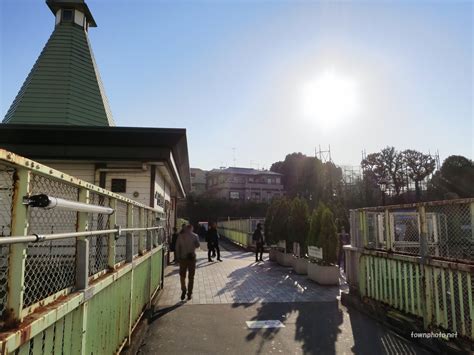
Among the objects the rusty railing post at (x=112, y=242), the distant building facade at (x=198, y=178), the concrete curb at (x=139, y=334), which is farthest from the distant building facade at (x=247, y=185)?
the rusty railing post at (x=112, y=242)

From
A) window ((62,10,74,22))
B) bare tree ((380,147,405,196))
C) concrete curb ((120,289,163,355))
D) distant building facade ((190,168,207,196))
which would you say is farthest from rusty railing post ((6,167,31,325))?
distant building facade ((190,168,207,196))

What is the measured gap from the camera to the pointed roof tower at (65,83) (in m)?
12.3

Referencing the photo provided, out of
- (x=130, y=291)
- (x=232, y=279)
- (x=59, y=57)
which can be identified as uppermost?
(x=59, y=57)

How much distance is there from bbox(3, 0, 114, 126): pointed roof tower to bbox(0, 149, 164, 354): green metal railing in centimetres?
916

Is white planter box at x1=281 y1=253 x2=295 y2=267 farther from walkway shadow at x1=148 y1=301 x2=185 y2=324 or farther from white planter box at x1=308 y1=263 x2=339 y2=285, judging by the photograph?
walkway shadow at x1=148 y1=301 x2=185 y2=324

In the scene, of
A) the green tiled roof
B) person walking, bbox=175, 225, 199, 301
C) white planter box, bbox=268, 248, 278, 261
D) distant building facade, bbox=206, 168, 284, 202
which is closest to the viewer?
person walking, bbox=175, 225, 199, 301

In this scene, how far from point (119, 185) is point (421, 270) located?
7.90 meters

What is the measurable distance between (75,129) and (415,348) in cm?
883

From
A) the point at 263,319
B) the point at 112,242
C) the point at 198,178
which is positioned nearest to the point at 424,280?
the point at 263,319

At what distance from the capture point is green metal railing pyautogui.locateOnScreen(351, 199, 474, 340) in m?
4.96

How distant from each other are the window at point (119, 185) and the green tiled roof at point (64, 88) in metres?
3.49

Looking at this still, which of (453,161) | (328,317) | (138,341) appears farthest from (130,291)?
(453,161)

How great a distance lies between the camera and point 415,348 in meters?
5.34

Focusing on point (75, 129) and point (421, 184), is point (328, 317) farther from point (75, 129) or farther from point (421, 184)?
point (421, 184)
